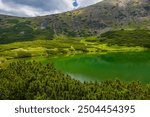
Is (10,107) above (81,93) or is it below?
above

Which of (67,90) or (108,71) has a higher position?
(67,90)

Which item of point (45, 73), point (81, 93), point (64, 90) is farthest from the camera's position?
point (45, 73)

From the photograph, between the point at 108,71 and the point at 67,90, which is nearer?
the point at 67,90

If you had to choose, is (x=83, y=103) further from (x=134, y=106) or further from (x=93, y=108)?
(x=134, y=106)

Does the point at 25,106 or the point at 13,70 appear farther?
the point at 13,70

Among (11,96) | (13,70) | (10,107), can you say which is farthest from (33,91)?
(10,107)

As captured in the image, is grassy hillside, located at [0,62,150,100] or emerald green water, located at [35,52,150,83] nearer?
grassy hillside, located at [0,62,150,100]

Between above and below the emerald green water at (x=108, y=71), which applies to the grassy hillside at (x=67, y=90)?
above

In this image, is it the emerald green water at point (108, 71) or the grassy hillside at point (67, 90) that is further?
the emerald green water at point (108, 71)

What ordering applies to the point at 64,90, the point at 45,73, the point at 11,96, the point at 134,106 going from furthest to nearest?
the point at 45,73 < the point at 11,96 < the point at 64,90 < the point at 134,106

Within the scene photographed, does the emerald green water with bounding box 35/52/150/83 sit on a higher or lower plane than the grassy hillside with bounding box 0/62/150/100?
lower

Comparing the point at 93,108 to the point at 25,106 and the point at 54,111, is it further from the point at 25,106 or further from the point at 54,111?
the point at 25,106
